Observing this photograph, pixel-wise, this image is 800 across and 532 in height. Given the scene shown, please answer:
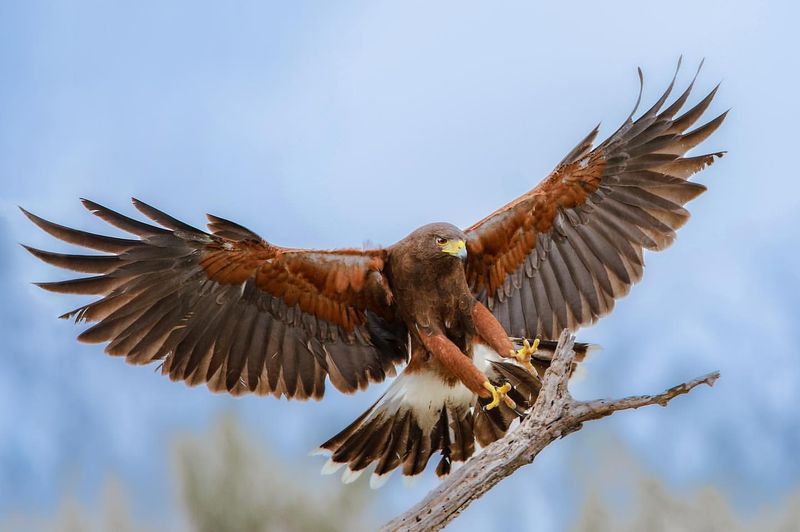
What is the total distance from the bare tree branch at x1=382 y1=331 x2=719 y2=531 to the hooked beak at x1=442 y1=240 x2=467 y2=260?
119 cm

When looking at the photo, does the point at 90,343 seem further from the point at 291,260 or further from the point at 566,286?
the point at 566,286

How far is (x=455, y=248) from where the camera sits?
630 centimetres

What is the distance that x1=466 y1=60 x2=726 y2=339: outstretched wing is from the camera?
A: 22.9 ft

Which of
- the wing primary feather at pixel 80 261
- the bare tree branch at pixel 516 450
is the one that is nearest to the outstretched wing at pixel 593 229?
the bare tree branch at pixel 516 450

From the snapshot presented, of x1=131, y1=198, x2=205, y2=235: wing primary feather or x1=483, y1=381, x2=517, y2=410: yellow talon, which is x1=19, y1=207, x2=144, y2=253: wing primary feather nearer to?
x1=131, y1=198, x2=205, y2=235: wing primary feather

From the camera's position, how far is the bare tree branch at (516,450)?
Answer: 534 cm

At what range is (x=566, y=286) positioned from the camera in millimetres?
7145

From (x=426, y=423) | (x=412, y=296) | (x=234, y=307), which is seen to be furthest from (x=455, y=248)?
(x=234, y=307)

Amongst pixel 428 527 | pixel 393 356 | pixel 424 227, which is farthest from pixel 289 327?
pixel 428 527

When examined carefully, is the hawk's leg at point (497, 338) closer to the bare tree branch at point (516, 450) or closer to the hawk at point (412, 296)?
the hawk at point (412, 296)

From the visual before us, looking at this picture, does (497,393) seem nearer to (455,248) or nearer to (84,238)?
(455,248)

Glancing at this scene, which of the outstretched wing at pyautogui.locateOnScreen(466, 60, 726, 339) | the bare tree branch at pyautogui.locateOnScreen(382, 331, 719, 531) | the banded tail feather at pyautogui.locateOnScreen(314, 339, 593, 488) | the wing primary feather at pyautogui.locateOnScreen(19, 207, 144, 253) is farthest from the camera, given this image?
the outstretched wing at pyautogui.locateOnScreen(466, 60, 726, 339)

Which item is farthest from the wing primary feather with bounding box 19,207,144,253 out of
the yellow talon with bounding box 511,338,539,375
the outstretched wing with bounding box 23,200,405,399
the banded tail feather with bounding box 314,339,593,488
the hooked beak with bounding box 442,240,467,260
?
the yellow talon with bounding box 511,338,539,375

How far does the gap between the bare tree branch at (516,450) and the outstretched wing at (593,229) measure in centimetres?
175
